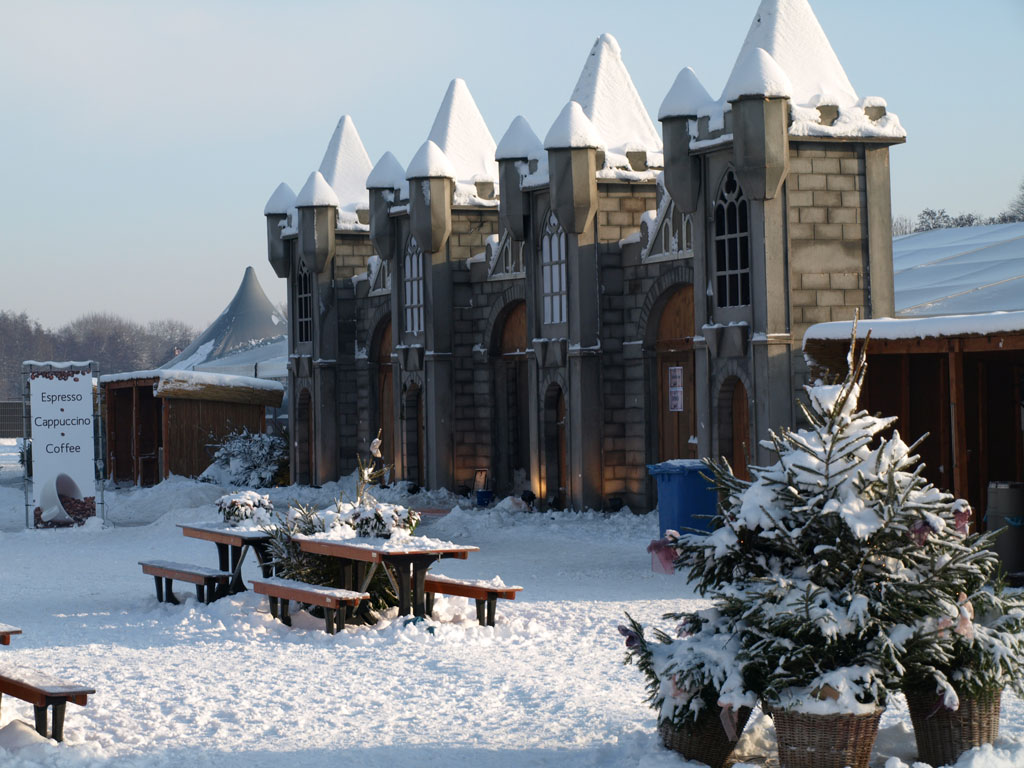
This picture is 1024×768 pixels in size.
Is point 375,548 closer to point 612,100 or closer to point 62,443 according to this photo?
point 62,443

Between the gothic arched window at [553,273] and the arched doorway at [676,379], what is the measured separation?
6.03ft

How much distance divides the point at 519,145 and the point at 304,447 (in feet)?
34.9

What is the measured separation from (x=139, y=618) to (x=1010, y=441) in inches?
380

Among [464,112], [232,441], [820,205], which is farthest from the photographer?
[232,441]

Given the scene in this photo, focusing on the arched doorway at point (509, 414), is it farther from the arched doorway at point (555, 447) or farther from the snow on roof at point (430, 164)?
the snow on roof at point (430, 164)

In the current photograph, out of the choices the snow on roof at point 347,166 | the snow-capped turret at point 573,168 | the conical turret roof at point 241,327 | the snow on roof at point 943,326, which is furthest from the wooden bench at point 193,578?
the conical turret roof at point 241,327

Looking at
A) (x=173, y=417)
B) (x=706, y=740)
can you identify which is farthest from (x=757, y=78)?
(x=173, y=417)

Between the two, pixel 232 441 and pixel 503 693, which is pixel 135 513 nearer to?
pixel 232 441

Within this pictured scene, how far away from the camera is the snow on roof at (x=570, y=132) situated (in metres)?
22.5

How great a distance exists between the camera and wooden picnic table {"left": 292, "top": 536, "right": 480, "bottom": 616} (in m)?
11.6

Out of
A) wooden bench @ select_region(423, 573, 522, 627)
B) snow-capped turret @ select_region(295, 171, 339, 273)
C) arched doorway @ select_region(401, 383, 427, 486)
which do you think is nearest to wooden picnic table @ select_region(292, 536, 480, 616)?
wooden bench @ select_region(423, 573, 522, 627)

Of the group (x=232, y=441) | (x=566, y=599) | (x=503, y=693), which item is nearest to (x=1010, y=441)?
(x=566, y=599)

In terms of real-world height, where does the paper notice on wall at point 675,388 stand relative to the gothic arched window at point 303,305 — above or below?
below

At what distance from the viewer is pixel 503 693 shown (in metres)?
8.92
